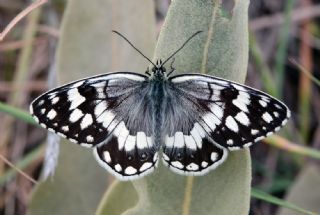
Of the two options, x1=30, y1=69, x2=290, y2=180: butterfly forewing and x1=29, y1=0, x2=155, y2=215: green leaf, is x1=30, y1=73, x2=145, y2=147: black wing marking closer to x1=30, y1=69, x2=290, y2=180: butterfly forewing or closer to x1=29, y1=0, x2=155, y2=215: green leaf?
x1=30, y1=69, x2=290, y2=180: butterfly forewing

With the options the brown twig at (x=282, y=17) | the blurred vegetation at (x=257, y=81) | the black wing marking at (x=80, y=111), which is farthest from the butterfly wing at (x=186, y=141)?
the brown twig at (x=282, y=17)

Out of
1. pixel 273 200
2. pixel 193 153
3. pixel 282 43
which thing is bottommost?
pixel 273 200

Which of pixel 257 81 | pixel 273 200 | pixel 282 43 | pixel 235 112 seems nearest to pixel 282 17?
pixel 257 81

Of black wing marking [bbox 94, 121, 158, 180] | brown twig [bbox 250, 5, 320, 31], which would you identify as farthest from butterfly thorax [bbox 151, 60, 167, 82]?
brown twig [bbox 250, 5, 320, 31]

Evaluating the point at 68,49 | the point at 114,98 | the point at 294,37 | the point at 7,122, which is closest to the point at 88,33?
the point at 68,49

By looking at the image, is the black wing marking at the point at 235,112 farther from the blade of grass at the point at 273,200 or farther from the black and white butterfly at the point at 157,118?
the blade of grass at the point at 273,200

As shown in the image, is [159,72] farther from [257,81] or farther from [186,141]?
[257,81]
